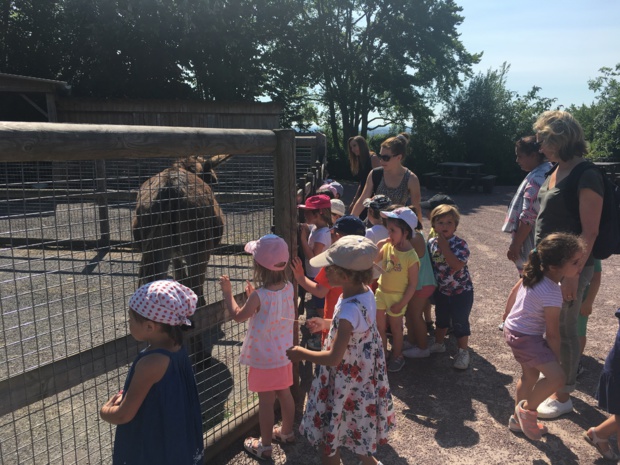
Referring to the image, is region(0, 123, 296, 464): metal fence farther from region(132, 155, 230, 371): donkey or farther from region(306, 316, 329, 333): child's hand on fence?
region(306, 316, 329, 333): child's hand on fence

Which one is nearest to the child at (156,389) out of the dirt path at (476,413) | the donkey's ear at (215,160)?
the dirt path at (476,413)

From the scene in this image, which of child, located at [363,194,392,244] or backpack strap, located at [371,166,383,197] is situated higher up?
backpack strap, located at [371,166,383,197]

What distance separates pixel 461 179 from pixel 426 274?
1448cm

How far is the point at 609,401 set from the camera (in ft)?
9.53

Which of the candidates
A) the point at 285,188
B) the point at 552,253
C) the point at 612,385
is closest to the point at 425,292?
the point at 552,253

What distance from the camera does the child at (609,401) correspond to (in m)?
2.89

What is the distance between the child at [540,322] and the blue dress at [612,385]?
22 centimetres

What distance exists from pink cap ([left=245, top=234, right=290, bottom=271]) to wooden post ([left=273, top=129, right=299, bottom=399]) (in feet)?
1.50

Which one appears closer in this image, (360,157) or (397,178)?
(397,178)

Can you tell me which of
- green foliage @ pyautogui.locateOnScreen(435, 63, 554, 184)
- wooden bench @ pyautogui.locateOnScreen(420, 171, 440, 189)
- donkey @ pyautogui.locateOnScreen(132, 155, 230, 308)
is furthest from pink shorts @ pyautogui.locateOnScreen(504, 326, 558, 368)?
green foliage @ pyautogui.locateOnScreen(435, 63, 554, 184)

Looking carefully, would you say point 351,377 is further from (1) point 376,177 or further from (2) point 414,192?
(1) point 376,177

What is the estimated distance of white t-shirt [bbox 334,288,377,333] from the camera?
2457 mm

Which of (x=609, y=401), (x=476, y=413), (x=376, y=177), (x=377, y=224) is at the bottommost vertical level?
(x=476, y=413)

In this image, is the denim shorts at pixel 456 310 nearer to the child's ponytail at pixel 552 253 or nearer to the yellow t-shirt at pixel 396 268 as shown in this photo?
the yellow t-shirt at pixel 396 268
